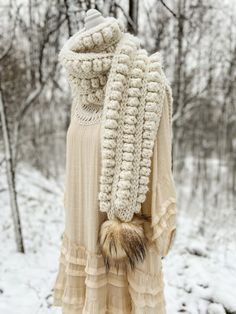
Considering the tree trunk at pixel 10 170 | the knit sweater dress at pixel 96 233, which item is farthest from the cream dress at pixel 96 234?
the tree trunk at pixel 10 170

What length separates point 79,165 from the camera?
1.31 meters

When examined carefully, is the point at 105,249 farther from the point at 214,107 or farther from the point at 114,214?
the point at 214,107

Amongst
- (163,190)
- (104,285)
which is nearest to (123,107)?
(163,190)

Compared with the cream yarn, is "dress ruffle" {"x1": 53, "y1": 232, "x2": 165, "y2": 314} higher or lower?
lower

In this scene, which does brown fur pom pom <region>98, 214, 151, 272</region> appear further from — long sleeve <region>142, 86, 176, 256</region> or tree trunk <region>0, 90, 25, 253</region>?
tree trunk <region>0, 90, 25, 253</region>

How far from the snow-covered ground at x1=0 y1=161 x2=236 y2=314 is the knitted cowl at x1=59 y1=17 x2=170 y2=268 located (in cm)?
150

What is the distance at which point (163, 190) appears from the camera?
114 centimetres

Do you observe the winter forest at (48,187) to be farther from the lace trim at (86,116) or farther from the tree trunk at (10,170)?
the lace trim at (86,116)

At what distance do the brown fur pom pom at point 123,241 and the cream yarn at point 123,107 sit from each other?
4cm

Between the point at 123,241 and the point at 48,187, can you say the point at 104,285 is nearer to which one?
the point at 123,241

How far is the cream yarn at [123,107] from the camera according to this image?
106cm

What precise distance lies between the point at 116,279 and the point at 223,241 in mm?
3417

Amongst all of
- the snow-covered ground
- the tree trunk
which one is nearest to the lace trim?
the snow-covered ground

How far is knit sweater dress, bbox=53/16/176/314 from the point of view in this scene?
3.69ft
